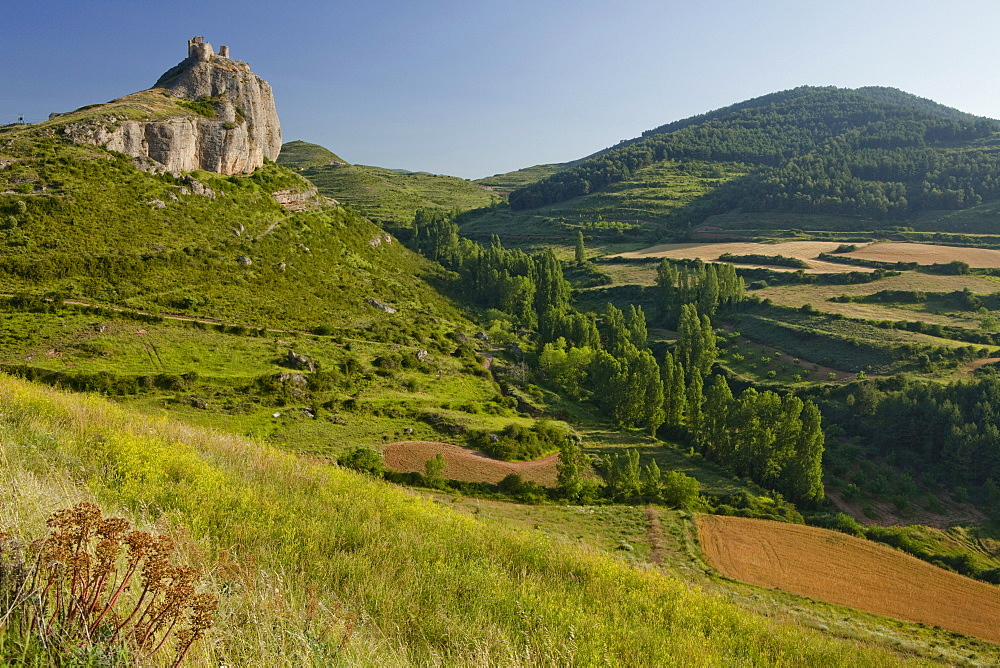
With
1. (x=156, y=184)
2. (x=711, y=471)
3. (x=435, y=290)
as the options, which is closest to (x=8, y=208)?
(x=156, y=184)

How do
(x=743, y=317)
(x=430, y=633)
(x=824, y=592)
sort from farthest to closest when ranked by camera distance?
(x=743, y=317), (x=824, y=592), (x=430, y=633)

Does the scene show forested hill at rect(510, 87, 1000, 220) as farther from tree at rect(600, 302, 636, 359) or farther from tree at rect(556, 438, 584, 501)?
tree at rect(556, 438, 584, 501)

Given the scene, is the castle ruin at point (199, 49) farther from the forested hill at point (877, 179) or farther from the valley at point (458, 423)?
the forested hill at point (877, 179)

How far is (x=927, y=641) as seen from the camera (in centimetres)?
2312

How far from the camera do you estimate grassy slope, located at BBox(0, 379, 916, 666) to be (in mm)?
6773

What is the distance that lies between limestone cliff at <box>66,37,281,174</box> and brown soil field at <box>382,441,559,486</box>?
51.9 meters

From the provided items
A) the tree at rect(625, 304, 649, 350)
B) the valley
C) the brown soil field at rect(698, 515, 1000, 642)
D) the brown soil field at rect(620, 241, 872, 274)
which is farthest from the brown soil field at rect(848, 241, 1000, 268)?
the brown soil field at rect(698, 515, 1000, 642)

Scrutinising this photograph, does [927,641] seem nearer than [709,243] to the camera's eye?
Yes

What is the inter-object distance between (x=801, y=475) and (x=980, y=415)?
2235 centimetres

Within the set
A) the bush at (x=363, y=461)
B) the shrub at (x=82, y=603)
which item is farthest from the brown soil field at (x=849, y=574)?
the shrub at (x=82, y=603)

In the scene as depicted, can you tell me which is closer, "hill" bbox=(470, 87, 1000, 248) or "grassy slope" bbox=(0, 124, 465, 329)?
"grassy slope" bbox=(0, 124, 465, 329)

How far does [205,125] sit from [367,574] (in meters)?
79.7

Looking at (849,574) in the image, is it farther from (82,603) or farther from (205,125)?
(205,125)

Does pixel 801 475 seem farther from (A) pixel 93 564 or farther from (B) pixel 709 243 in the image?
(B) pixel 709 243
